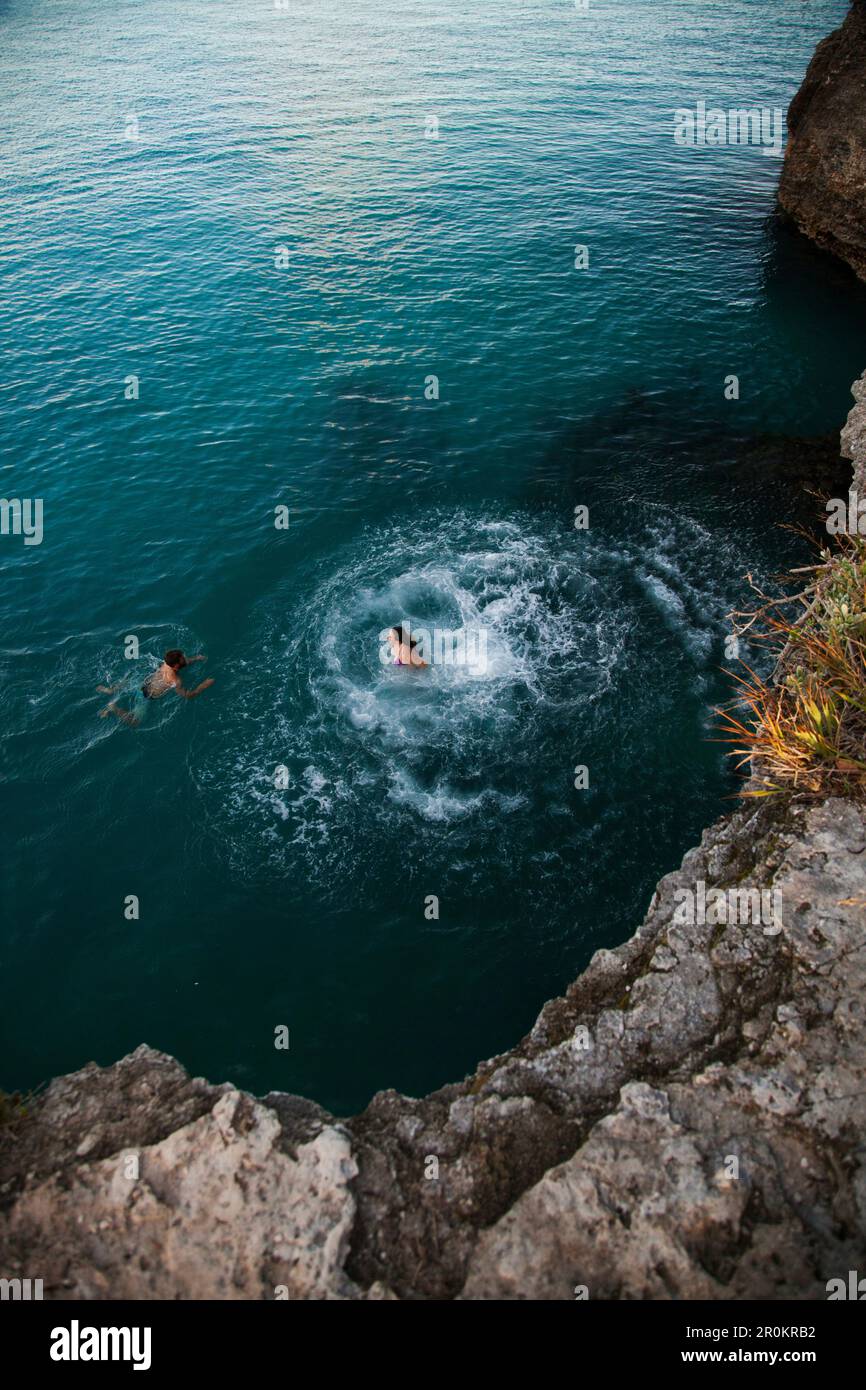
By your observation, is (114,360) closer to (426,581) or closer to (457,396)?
(457,396)

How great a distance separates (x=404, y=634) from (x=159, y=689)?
6.20 m

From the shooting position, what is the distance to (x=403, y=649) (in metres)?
18.4

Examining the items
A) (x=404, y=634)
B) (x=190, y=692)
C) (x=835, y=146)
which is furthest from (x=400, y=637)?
(x=835, y=146)

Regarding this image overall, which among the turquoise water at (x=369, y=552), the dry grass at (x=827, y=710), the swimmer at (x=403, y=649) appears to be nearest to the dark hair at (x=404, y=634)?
the swimmer at (x=403, y=649)

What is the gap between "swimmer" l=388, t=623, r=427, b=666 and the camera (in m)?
18.4

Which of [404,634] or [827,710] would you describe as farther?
[404,634]

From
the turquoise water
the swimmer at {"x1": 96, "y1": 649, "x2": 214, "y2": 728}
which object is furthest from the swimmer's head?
the swimmer at {"x1": 96, "y1": 649, "x2": 214, "y2": 728}

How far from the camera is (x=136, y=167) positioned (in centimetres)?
4706

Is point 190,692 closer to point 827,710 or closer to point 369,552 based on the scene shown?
point 369,552

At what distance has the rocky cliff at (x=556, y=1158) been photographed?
24.7 ft

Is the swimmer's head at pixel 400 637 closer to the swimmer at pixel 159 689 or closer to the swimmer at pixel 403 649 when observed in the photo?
the swimmer at pixel 403 649

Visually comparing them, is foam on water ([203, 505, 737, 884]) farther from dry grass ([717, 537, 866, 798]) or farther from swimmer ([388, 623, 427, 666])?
dry grass ([717, 537, 866, 798])

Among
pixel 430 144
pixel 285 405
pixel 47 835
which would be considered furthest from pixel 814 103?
pixel 47 835

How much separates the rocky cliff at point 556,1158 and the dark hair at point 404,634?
1027 centimetres
